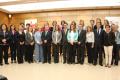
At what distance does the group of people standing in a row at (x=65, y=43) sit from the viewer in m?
8.85

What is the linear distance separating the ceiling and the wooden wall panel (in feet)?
2.24

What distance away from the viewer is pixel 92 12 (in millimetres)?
13625

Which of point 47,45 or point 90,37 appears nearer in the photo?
point 90,37

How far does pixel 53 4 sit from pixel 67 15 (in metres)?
2.07

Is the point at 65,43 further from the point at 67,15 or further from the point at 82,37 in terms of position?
the point at 67,15

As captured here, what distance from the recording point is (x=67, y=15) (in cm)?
1420

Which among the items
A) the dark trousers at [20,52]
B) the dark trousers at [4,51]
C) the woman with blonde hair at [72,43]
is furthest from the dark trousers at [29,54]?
the woman with blonde hair at [72,43]

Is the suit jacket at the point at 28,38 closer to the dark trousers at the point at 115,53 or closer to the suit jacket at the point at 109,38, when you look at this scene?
the suit jacket at the point at 109,38

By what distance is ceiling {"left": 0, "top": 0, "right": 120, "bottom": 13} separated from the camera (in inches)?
452

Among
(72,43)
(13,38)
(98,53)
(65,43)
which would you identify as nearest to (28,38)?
(13,38)

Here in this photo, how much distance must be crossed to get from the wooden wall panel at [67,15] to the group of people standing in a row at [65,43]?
3.98 meters

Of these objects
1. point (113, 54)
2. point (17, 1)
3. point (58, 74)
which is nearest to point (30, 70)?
point (58, 74)

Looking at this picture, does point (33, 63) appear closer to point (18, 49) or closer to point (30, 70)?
point (18, 49)

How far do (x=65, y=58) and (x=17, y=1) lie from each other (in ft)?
12.4
